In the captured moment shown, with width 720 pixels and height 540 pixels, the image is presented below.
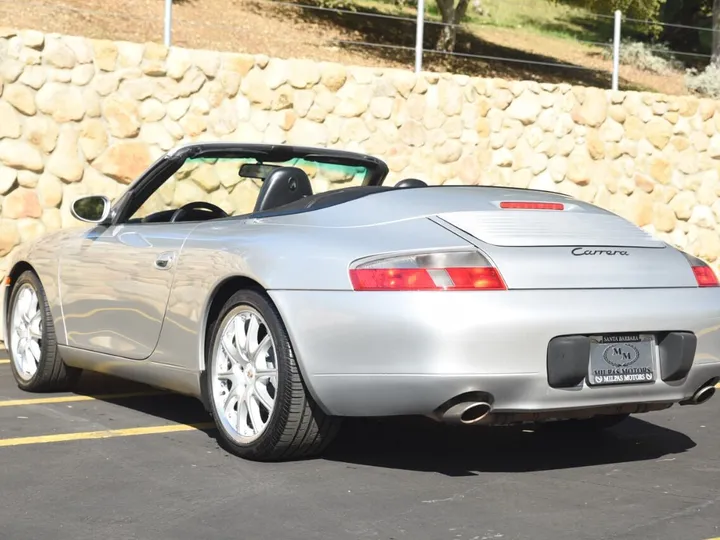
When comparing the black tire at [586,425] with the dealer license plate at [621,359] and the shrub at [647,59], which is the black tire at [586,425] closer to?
the dealer license plate at [621,359]

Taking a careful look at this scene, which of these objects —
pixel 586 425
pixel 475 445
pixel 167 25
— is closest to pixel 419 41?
pixel 167 25

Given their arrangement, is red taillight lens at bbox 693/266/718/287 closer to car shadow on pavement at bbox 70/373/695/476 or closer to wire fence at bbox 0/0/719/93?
car shadow on pavement at bbox 70/373/695/476

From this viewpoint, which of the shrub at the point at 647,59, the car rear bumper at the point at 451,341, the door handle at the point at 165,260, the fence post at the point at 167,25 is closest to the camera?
the car rear bumper at the point at 451,341

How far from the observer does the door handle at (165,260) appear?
578 cm

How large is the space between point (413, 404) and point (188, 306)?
1333 millimetres

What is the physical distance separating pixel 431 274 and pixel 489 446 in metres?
1.26

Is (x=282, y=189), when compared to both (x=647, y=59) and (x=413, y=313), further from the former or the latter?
(x=647, y=59)

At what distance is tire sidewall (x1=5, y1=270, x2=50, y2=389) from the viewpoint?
6.91m

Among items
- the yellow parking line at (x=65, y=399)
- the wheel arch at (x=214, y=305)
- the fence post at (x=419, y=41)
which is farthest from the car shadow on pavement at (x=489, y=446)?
the fence post at (x=419, y=41)

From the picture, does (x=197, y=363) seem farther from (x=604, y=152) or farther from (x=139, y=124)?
(x=604, y=152)

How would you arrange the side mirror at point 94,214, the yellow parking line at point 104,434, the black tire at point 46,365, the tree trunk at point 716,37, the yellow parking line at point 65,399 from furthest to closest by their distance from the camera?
the tree trunk at point 716,37 < the black tire at point 46,365 < the yellow parking line at point 65,399 < the side mirror at point 94,214 < the yellow parking line at point 104,434

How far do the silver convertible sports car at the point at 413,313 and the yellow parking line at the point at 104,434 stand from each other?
24 cm

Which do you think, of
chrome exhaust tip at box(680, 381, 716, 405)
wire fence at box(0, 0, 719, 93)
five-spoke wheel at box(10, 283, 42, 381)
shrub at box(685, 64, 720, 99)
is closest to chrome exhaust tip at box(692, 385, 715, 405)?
chrome exhaust tip at box(680, 381, 716, 405)

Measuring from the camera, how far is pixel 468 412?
477 centimetres
